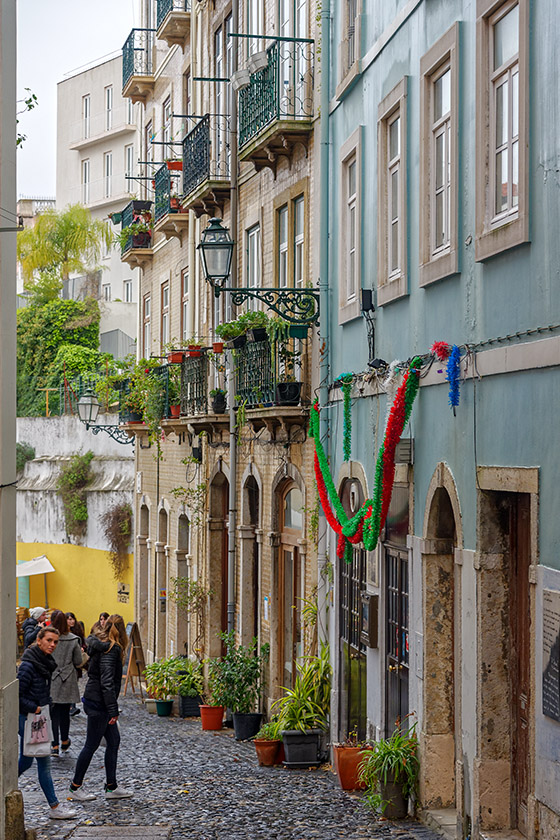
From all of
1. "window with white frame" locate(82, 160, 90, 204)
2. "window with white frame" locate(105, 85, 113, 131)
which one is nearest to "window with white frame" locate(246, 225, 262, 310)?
"window with white frame" locate(105, 85, 113, 131)

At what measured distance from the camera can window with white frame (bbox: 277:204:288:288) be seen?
56.9ft

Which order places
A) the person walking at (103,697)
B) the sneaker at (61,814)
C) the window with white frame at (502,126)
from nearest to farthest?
the window with white frame at (502,126)
the sneaker at (61,814)
the person walking at (103,697)

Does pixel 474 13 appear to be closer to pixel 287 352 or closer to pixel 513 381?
pixel 513 381

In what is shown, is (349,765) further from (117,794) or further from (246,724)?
(246,724)

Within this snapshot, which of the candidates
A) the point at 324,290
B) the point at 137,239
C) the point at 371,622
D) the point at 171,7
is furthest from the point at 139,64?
the point at 371,622

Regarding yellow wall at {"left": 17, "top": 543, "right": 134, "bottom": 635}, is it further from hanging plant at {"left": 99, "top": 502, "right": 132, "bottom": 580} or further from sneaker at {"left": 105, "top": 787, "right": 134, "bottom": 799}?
→ sneaker at {"left": 105, "top": 787, "right": 134, "bottom": 799}

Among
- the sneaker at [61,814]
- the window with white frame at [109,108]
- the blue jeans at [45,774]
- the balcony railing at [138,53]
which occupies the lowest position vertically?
the sneaker at [61,814]

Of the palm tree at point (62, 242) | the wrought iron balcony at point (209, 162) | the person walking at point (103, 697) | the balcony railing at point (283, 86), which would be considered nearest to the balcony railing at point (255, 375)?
the balcony railing at point (283, 86)

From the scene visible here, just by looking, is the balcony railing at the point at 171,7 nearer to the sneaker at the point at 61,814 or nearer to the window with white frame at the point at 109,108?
the sneaker at the point at 61,814

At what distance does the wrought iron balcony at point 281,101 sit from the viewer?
15945mm

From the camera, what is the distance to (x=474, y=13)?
9.34 m

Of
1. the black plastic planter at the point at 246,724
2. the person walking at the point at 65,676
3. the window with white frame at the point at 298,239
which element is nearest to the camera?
the person walking at the point at 65,676

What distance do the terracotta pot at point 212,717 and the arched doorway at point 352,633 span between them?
450 cm

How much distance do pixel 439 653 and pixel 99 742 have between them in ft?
11.3
